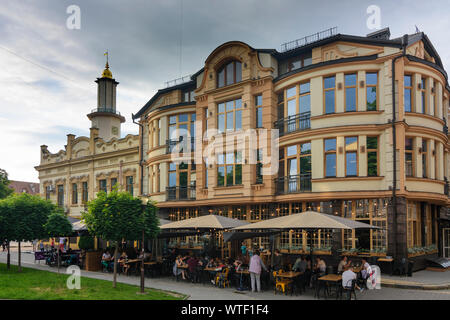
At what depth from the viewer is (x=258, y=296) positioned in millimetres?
14891

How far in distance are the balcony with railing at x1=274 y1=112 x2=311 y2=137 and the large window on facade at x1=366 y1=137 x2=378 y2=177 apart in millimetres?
3256

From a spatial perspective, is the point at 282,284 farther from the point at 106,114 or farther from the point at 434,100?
the point at 106,114

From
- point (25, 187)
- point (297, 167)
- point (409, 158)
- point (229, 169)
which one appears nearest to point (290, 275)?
point (297, 167)

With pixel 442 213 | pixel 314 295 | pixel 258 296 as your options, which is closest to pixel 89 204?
pixel 258 296

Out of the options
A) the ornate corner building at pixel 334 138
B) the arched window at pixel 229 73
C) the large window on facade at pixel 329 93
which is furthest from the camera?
the arched window at pixel 229 73

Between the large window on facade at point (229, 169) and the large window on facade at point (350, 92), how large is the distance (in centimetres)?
703

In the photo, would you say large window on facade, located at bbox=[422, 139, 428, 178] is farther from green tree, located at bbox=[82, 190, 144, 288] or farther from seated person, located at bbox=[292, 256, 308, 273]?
green tree, located at bbox=[82, 190, 144, 288]

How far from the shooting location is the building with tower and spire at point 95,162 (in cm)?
3478

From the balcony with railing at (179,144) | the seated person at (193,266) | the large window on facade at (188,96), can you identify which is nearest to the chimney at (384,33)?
the large window on facade at (188,96)

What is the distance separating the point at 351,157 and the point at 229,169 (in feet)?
25.3

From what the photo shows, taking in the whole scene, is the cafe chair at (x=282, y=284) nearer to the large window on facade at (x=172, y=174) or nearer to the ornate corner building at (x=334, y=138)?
the ornate corner building at (x=334, y=138)
